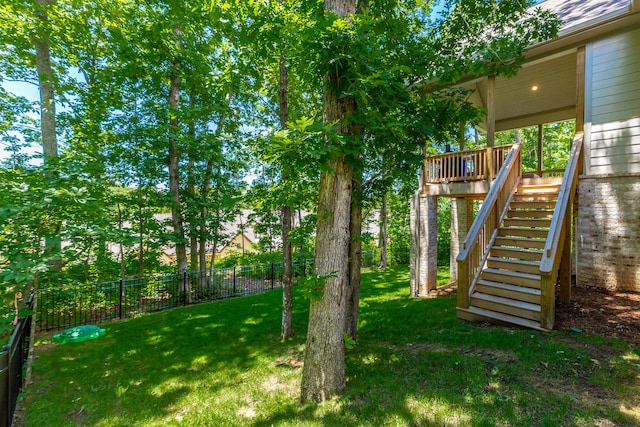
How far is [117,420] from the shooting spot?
3.20 meters

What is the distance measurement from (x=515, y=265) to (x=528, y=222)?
1131mm

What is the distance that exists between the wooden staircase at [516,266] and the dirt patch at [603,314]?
0.51 meters

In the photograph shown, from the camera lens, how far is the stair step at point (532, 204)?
18.5 feet

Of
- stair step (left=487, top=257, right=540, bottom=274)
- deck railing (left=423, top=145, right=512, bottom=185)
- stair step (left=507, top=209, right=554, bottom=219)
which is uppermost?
deck railing (left=423, top=145, right=512, bottom=185)

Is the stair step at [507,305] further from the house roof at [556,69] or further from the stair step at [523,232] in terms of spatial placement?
the house roof at [556,69]

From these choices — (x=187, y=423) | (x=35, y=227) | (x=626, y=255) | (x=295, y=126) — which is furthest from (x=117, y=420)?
(x=626, y=255)

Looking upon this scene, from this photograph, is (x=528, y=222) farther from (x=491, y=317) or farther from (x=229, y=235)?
(x=229, y=235)

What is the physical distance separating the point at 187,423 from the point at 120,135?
328 inches

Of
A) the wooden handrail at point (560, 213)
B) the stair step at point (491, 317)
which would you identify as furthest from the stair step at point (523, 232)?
the stair step at point (491, 317)

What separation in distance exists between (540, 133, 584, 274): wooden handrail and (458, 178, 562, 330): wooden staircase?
1.52 feet

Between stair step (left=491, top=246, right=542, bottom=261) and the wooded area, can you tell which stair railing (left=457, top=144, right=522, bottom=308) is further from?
the wooded area

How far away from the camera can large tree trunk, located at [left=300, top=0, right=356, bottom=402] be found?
128 inches

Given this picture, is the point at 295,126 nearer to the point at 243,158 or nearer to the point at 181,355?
the point at 181,355

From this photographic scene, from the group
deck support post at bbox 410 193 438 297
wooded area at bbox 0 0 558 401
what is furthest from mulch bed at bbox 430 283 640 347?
wooded area at bbox 0 0 558 401
